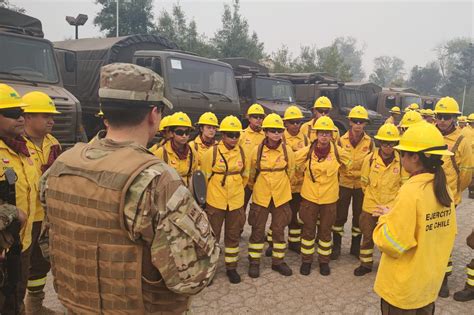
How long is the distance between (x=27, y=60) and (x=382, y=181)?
5.90m

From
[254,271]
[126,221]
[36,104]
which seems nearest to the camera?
[126,221]

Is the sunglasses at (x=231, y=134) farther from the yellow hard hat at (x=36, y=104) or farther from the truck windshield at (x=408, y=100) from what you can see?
the truck windshield at (x=408, y=100)

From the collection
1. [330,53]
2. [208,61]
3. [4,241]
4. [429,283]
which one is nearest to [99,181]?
[4,241]

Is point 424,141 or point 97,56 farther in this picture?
point 97,56

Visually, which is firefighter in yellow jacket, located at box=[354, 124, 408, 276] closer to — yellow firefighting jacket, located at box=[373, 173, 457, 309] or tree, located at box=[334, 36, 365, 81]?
yellow firefighting jacket, located at box=[373, 173, 457, 309]

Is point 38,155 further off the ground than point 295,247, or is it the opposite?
point 38,155

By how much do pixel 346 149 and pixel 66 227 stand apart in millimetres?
4522

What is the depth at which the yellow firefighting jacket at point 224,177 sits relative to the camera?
4496 millimetres

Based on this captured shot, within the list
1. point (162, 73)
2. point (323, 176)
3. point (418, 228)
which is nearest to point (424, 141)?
point (418, 228)

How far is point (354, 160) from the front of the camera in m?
5.36

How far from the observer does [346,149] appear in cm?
546

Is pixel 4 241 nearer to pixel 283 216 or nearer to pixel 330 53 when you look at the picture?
pixel 283 216

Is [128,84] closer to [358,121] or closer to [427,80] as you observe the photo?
[358,121]

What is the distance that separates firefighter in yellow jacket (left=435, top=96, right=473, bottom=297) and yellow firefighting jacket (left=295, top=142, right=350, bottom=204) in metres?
1.19
